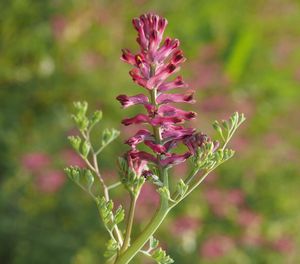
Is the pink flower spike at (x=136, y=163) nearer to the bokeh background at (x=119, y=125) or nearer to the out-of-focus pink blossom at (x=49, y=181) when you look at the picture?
the bokeh background at (x=119, y=125)

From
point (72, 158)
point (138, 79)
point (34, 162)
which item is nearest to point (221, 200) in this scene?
point (72, 158)

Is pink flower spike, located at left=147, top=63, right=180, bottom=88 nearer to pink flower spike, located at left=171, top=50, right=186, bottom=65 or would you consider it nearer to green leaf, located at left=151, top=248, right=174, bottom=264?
pink flower spike, located at left=171, top=50, right=186, bottom=65

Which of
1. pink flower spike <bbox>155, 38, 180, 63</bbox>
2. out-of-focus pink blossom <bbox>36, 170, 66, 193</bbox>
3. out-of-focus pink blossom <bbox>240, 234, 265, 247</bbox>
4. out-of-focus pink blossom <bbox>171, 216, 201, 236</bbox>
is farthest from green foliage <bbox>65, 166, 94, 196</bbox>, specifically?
out-of-focus pink blossom <bbox>240, 234, 265, 247</bbox>

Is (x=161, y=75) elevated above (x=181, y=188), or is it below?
above

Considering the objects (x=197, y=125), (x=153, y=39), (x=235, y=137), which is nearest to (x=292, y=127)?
(x=235, y=137)

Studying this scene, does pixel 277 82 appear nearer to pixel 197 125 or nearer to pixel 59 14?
pixel 197 125

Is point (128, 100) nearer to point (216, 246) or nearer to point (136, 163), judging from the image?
point (136, 163)

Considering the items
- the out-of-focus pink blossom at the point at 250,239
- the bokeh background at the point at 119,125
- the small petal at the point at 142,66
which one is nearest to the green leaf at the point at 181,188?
the small petal at the point at 142,66
